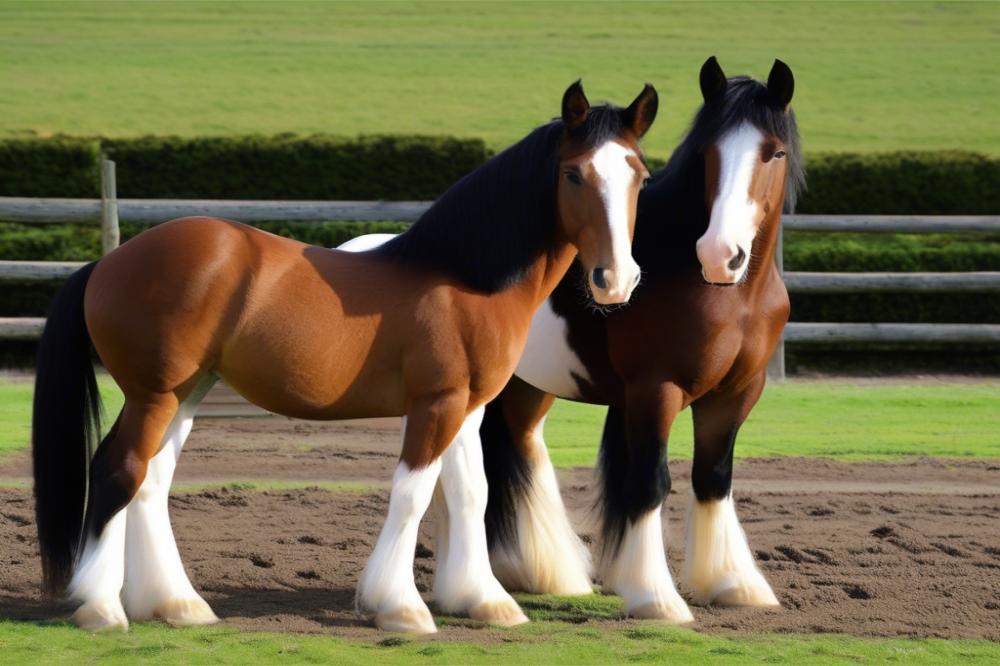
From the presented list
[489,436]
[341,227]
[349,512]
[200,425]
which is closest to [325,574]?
[489,436]

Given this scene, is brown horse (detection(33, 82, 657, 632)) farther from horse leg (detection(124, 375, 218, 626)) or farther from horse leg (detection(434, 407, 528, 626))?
horse leg (detection(434, 407, 528, 626))

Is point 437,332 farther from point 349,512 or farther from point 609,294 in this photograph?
point 349,512

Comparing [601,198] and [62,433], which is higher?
[601,198]

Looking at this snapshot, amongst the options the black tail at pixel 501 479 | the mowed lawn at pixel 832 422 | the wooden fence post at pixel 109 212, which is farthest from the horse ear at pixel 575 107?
the wooden fence post at pixel 109 212

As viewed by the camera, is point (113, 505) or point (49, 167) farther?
point (49, 167)

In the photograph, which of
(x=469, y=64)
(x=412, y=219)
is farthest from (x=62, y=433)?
(x=469, y=64)

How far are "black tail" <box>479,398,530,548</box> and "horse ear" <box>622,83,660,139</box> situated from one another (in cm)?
172

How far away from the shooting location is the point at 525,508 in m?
5.85

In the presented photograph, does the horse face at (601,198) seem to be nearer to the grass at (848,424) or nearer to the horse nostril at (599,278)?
the horse nostril at (599,278)

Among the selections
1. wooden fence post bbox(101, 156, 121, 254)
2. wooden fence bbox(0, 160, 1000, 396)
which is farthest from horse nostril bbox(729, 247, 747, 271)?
wooden fence post bbox(101, 156, 121, 254)

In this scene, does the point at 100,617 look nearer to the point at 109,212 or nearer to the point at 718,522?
the point at 718,522

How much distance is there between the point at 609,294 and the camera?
4387 mm

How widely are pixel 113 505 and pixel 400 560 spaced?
98 cm

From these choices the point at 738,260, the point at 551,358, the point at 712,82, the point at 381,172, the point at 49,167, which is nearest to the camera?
the point at 738,260
